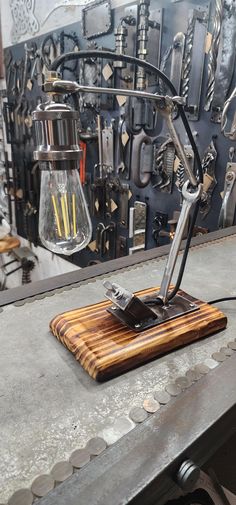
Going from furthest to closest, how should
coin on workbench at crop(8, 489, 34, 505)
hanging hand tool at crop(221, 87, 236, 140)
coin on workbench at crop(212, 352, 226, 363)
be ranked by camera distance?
hanging hand tool at crop(221, 87, 236, 140)
coin on workbench at crop(212, 352, 226, 363)
coin on workbench at crop(8, 489, 34, 505)

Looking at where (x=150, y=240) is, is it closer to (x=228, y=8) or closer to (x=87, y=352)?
(x=228, y=8)

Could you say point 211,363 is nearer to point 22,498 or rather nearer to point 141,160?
point 22,498

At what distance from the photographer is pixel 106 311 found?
638 mm

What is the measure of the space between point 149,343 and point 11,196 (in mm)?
2517

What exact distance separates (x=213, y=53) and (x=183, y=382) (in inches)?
50.4

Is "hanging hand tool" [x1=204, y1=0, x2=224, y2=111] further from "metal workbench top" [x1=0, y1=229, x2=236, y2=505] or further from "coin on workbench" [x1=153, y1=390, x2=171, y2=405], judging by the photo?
"coin on workbench" [x1=153, y1=390, x2=171, y2=405]

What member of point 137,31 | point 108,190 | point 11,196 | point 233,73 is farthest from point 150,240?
point 11,196

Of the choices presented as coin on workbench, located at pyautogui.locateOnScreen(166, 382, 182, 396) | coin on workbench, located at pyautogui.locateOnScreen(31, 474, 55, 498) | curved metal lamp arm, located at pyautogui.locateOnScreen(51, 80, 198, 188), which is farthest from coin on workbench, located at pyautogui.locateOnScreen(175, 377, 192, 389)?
curved metal lamp arm, located at pyautogui.locateOnScreen(51, 80, 198, 188)

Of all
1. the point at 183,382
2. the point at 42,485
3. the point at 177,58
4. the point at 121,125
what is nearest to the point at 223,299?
the point at 183,382

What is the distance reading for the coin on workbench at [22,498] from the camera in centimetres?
33

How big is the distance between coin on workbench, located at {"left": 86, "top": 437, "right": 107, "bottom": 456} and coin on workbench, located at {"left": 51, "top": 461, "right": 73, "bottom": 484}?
0.09 ft

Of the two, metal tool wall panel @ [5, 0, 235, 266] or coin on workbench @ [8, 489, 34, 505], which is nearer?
coin on workbench @ [8, 489, 34, 505]

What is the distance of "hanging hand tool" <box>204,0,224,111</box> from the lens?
1.27 m

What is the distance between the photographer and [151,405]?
454mm
